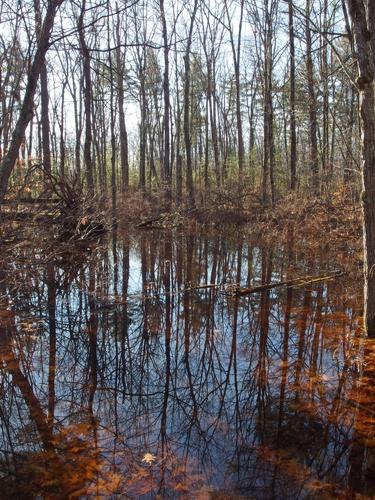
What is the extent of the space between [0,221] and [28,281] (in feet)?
6.74

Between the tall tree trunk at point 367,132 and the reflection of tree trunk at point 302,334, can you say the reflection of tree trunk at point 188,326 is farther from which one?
the tall tree trunk at point 367,132

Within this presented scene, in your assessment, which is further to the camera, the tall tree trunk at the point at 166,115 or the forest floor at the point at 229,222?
the tall tree trunk at the point at 166,115

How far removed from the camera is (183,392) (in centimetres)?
446

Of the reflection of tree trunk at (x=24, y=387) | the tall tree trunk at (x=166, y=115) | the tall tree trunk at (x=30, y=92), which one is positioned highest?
the tall tree trunk at (x=166, y=115)

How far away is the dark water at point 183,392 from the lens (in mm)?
3131

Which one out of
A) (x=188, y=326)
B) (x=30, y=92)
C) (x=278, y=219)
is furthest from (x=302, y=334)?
(x=278, y=219)

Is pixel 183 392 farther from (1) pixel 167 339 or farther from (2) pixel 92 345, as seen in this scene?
(2) pixel 92 345

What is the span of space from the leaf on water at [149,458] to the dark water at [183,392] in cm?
1

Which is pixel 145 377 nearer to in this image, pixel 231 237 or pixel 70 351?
pixel 70 351

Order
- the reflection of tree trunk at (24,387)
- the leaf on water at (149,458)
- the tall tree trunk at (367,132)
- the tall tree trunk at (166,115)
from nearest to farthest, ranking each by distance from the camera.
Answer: the leaf on water at (149,458) < the reflection of tree trunk at (24,387) < the tall tree trunk at (367,132) < the tall tree trunk at (166,115)

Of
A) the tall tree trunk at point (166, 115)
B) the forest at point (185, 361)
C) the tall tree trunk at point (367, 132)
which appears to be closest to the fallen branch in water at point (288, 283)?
the forest at point (185, 361)

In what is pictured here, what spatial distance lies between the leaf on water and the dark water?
1 centimetres

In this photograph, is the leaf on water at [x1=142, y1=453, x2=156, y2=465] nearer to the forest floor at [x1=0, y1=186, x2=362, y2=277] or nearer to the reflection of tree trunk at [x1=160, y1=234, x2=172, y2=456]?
the reflection of tree trunk at [x1=160, y1=234, x2=172, y2=456]

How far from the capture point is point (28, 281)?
8258 millimetres
